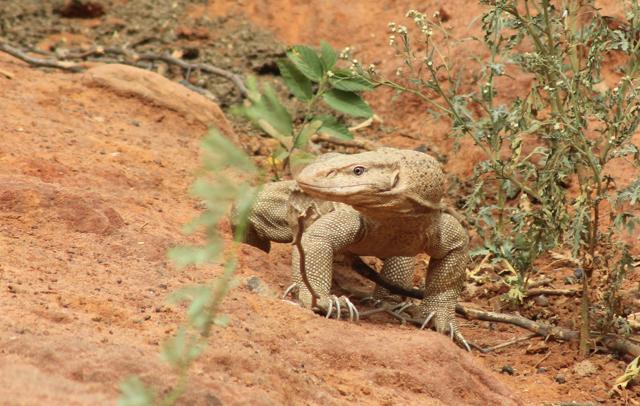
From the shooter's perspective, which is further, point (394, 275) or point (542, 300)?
point (542, 300)

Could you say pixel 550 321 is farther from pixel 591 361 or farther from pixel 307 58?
pixel 307 58

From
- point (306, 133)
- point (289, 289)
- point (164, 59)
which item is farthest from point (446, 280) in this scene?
point (164, 59)

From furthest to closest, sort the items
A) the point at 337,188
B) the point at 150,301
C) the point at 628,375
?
the point at 628,375, the point at 337,188, the point at 150,301

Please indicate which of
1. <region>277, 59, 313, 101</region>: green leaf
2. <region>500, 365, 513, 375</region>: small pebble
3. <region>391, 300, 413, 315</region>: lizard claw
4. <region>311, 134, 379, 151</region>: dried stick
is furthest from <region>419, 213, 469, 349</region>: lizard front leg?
<region>311, 134, 379, 151</region>: dried stick

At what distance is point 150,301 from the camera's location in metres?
4.47

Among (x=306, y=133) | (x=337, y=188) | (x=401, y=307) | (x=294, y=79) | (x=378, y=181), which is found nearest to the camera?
(x=337, y=188)

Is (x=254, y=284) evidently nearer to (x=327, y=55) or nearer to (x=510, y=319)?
(x=510, y=319)

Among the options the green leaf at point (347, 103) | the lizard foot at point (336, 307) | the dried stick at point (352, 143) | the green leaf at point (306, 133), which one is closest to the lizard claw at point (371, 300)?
the lizard foot at point (336, 307)

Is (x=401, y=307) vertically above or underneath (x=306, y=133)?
underneath

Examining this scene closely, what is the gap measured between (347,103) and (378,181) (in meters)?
2.31

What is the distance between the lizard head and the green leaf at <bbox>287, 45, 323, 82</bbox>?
2.16 meters

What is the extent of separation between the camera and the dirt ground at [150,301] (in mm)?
3645

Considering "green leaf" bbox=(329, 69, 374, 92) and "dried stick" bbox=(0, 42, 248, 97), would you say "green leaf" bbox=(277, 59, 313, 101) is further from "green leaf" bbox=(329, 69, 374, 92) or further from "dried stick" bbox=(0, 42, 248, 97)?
"dried stick" bbox=(0, 42, 248, 97)

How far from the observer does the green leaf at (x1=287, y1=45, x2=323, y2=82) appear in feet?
24.2
